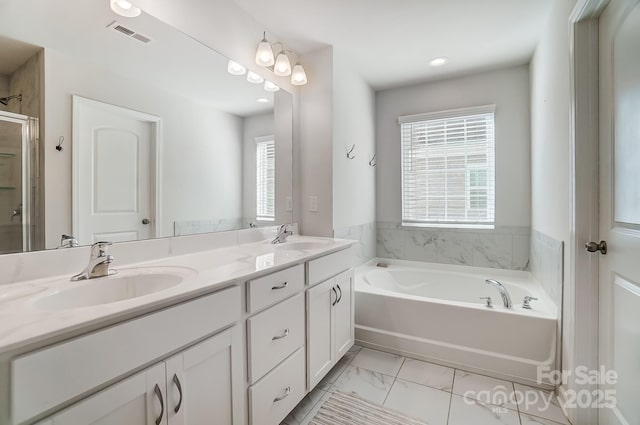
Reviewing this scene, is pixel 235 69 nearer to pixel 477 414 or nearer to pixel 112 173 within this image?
pixel 112 173

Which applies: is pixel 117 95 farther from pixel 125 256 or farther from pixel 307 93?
pixel 307 93

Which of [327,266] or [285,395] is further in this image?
[327,266]

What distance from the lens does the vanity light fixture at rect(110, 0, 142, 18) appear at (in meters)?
1.30

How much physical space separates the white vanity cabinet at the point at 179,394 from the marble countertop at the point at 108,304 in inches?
7.0

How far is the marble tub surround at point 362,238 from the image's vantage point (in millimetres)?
2622

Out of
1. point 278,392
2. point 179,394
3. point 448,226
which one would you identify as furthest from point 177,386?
point 448,226

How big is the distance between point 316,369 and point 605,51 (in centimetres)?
214

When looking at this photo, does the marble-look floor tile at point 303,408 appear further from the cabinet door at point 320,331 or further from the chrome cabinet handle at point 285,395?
the chrome cabinet handle at point 285,395

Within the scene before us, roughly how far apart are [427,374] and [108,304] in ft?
6.35

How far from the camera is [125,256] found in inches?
51.8

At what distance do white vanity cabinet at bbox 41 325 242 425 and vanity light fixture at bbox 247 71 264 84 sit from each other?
1663mm

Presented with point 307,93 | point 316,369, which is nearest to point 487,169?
point 307,93

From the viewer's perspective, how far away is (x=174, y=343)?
0.89 meters

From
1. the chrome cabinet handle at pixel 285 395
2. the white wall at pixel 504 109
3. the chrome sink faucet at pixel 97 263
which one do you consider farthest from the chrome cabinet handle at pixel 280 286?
the white wall at pixel 504 109
